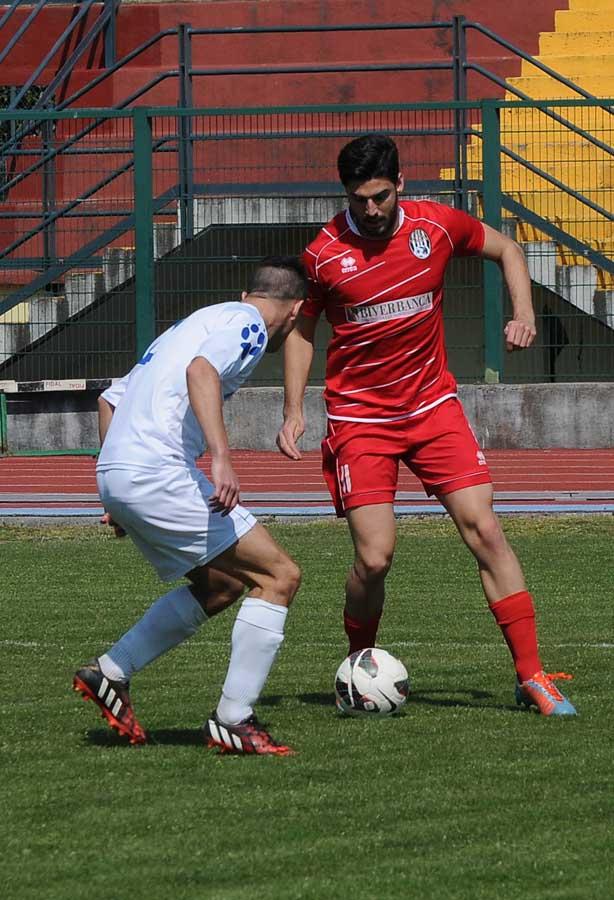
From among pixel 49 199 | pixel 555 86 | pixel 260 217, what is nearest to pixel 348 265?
pixel 260 217

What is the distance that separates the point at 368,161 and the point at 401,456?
1.15 meters

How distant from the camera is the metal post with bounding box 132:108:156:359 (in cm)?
1825

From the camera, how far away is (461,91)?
1903cm

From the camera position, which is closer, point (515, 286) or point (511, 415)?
point (515, 286)

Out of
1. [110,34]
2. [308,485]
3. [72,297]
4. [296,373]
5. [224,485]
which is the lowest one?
[308,485]

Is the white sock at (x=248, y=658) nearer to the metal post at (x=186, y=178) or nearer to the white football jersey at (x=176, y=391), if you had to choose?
the white football jersey at (x=176, y=391)

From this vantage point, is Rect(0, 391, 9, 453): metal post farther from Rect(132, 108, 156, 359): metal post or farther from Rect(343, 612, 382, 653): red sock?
Rect(343, 612, 382, 653): red sock

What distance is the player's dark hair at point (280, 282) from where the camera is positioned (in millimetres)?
5621

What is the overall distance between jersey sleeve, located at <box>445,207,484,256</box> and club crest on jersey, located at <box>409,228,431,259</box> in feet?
0.40

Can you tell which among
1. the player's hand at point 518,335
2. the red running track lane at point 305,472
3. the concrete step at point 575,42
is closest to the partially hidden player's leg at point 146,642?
the player's hand at point 518,335

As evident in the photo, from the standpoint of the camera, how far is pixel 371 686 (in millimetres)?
6125

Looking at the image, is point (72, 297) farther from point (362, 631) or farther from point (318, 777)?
point (318, 777)

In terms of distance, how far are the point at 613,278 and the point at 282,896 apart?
15.3 m

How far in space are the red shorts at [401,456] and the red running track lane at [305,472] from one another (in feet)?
27.6
